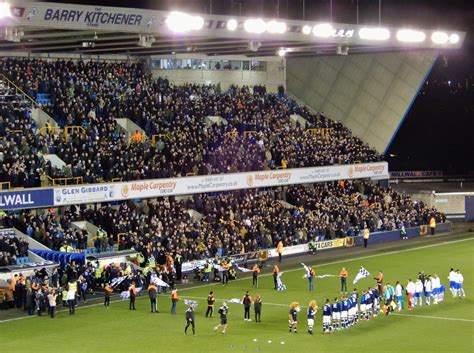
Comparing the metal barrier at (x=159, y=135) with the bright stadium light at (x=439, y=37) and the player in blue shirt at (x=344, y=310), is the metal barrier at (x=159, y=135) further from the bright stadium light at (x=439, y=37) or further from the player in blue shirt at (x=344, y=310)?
the player in blue shirt at (x=344, y=310)

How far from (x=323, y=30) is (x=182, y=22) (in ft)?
34.2

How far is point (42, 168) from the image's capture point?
4497cm

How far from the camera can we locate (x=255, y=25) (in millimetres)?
51656

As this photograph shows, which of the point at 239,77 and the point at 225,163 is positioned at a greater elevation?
the point at 239,77

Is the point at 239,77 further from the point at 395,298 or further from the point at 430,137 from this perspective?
the point at 395,298

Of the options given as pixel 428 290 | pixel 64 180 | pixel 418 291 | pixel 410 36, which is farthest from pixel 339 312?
pixel 410 36

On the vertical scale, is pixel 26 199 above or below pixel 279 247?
above

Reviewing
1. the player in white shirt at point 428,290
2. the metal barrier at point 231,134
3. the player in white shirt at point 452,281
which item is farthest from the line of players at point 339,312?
the metal barrier at point 231,134

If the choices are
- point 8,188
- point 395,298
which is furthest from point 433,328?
point 8,188

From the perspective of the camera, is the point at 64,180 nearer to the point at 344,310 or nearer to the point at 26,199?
the point at 26,199

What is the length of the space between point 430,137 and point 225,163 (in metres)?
34.7

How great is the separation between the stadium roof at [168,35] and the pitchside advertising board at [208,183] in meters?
7.49

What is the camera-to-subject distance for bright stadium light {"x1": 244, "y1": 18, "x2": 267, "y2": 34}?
51.4m

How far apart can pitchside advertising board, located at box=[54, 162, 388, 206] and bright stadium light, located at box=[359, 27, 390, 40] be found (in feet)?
28.7
